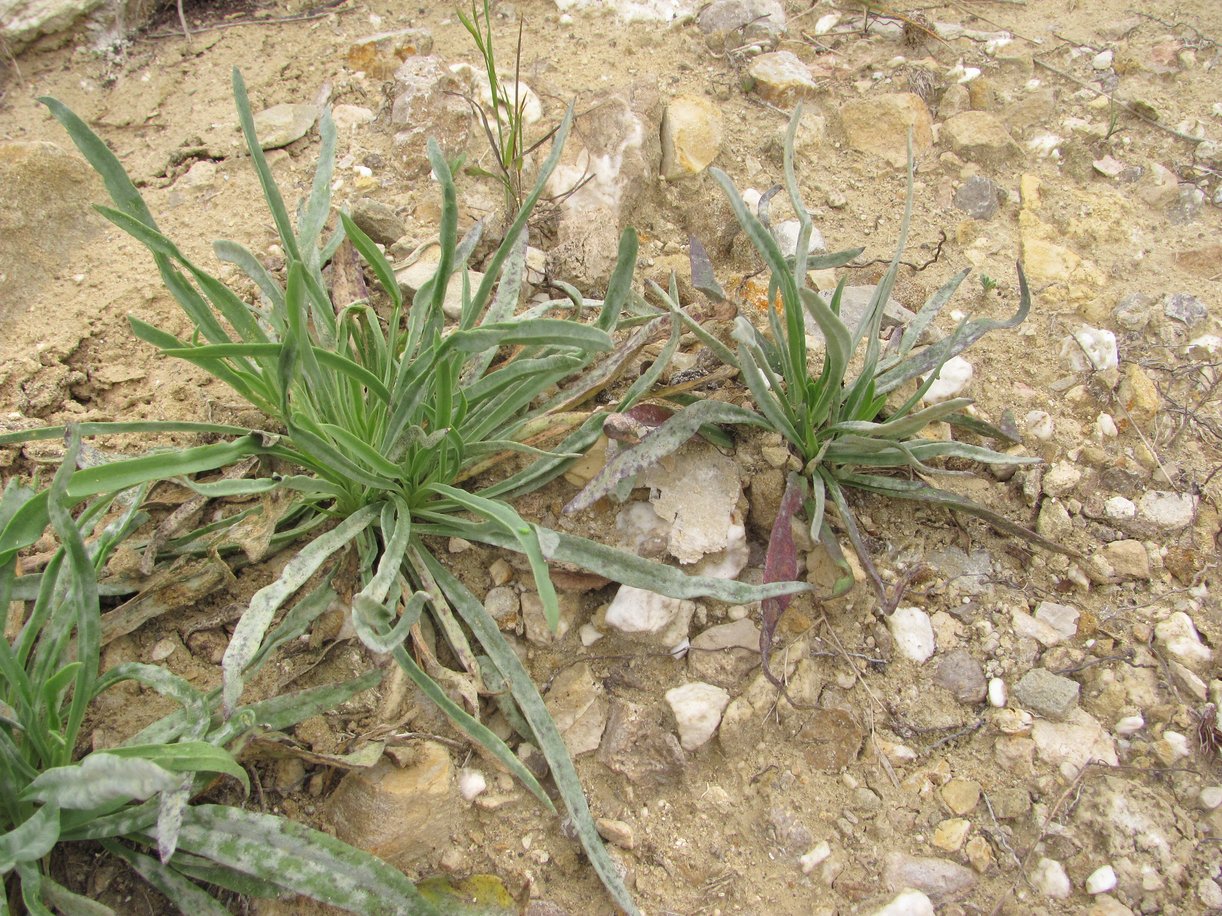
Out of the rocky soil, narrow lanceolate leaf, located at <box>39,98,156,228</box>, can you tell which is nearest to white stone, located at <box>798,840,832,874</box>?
the rocky soil

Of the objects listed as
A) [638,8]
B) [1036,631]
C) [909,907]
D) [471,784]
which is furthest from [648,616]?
[638,8]

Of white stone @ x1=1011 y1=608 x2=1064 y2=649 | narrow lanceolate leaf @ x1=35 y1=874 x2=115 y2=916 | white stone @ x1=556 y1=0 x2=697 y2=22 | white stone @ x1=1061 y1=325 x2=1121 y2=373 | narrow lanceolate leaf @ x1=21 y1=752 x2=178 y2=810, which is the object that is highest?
white stone @ x1=556 y1=0 x2=697 y2=22

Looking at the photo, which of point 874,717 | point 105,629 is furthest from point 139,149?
point 874,717

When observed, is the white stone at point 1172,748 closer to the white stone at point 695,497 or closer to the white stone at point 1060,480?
the white stone at point 1060,480

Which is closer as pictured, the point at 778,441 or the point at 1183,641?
the point at 1183,641

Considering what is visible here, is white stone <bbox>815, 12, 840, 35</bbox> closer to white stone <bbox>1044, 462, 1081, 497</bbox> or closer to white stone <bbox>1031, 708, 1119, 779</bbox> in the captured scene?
white stone <bbox>1044, 462, 1081, 497</bbox>

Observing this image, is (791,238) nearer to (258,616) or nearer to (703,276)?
(703,276)

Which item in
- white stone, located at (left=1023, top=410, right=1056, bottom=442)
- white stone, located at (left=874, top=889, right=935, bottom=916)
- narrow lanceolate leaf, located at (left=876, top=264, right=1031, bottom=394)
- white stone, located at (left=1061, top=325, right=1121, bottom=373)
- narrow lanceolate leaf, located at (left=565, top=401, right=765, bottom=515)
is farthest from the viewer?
white stone, located at (left=1061, top=325, right=1121, bottom=373)
